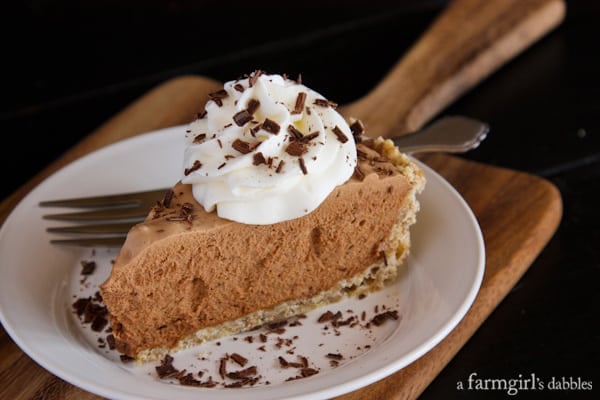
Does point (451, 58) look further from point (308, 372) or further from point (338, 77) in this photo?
point (308, 372)

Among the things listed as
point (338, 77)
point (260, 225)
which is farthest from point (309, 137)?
point (338, 77)

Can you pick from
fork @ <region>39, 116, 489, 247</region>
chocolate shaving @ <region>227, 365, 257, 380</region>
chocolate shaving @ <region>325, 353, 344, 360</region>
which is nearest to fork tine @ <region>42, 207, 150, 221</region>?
fork @ <region>39, 116, 489, 247</region>

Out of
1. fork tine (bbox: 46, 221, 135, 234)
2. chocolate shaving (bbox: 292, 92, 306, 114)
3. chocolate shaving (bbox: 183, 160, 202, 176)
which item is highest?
chocolate shaving (bbox: 292, 92, 306, 114)

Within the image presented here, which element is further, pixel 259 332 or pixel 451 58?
pixel 451 58

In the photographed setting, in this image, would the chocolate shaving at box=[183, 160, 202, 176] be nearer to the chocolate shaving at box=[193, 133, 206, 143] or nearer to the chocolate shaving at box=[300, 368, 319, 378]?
the chocolate shaving at box=[193, 133, 206, 143]

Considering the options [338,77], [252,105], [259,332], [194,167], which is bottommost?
[338,77]
